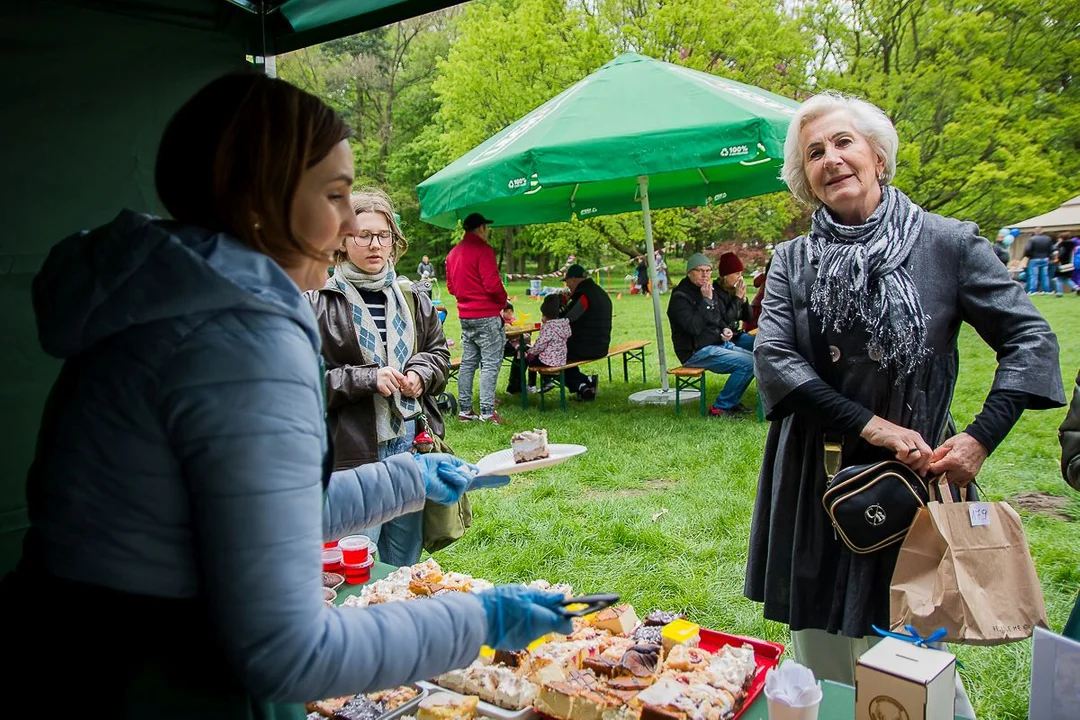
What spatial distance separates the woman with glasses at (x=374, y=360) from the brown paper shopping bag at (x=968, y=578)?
1.71 metres

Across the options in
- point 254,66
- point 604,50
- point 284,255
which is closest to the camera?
point 284,255

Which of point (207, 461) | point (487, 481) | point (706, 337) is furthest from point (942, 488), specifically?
point (706, 337)

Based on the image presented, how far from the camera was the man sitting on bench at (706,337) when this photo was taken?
23.3 feet

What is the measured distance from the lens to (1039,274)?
17.7 meters

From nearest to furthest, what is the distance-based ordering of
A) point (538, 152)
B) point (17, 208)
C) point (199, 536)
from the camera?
point (199, 536) < point (17, 208) < point (538, 152)

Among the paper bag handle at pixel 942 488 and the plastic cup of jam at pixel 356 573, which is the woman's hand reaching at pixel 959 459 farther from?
the plastic cup of jam at pixel 356 573

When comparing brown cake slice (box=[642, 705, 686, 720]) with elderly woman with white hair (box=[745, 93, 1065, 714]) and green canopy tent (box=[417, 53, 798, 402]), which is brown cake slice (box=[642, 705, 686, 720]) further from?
green canopy tent (box=[417, 53, 798, 402])

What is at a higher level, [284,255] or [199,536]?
[284,255]

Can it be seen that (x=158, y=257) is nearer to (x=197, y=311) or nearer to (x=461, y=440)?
(x=197, y=311)

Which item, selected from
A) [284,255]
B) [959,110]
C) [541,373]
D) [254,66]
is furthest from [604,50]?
[284,255]

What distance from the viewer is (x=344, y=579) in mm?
2303

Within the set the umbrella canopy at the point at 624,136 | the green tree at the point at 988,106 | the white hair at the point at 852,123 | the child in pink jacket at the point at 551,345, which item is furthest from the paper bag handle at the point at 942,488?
the green tree at the point at 988,106

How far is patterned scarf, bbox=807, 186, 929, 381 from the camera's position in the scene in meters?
2.00

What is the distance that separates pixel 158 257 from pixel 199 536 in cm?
33
